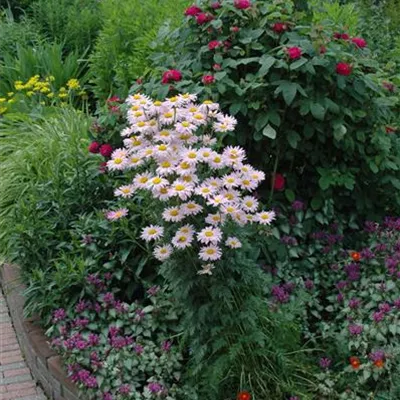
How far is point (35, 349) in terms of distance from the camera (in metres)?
3.85

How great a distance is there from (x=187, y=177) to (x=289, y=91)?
3.89ft

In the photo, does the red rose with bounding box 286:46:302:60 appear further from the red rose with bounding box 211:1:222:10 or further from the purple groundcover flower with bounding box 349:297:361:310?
the purple groundcover flower with bounding box 349:297:361:310

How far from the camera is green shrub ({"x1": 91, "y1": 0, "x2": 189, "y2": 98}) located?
588cm

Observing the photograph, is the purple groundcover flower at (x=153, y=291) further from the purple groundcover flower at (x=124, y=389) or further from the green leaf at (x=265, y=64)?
the green leaf at (x=265, y=64)

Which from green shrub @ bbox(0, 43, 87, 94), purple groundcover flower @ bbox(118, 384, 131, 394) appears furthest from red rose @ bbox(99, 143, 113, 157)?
green shrub @ bbox(0, 43, 87, 94)

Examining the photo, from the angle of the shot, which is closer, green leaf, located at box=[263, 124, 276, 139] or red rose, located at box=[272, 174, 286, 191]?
green leaf, located at box=[263, 124, 276, 139]

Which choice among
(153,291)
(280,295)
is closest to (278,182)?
(280,295)

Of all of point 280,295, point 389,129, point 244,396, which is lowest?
point 244,396

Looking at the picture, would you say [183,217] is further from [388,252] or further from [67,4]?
[67,4]

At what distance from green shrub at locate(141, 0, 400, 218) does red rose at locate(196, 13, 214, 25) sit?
3 centimetres

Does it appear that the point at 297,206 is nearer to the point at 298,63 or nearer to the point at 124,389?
the point at 298,63

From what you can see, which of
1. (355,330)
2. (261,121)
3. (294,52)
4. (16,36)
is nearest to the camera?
(355,330)

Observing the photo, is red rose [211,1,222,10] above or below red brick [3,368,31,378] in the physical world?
above

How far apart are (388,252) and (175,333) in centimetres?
118
